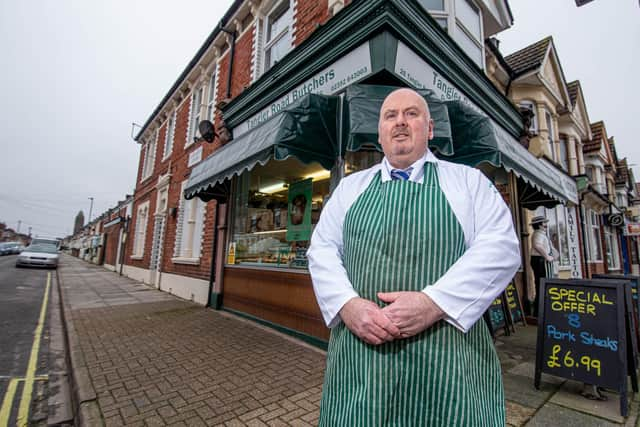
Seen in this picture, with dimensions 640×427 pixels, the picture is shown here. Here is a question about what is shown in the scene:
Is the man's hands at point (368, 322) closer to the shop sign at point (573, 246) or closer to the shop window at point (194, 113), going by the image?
the shop window at point (194, 113)

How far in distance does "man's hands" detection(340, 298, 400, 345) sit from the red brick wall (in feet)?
15.7

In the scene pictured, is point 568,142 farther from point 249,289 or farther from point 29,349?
point 29,349

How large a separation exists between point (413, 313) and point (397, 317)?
6cm

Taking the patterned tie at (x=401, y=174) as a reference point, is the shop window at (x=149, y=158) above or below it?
above

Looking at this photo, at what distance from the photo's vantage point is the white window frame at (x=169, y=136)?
1208 centimetres

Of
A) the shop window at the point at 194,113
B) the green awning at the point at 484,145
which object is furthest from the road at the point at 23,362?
the shop window at the point at 194,113

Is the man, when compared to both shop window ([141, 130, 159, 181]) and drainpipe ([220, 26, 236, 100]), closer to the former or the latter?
Result: drainpipe ([220, 26, 236, 100])

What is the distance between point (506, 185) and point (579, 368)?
15.2 feet

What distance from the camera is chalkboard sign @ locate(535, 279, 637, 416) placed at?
251 centimetres

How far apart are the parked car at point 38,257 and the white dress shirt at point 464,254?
24.2 metres

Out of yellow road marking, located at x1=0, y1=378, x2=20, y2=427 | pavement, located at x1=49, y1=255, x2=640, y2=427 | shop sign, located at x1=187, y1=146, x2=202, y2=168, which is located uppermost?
shop sign, located at x1=187, y1=146, x2=202, y2=168

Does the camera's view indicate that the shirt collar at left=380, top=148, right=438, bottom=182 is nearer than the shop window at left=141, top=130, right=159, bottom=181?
Yes

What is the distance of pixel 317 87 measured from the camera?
4.34m

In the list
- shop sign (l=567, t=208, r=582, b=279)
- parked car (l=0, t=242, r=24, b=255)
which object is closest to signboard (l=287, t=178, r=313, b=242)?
shop sign (l=567, t=208, r=582, b=279)
